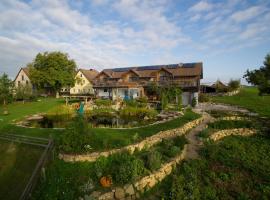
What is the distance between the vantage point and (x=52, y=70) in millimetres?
44000

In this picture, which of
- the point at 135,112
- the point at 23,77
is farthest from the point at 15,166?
the point at 23,77

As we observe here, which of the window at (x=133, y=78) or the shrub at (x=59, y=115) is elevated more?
the window at (x=133, y=78)

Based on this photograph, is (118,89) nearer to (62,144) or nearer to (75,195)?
(62,144)

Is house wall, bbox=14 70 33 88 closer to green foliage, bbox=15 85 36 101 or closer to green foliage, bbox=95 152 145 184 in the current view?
green foliage, bbox=15 85 36 101

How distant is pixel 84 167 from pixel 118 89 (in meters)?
28.1

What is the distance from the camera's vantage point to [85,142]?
37.9 feet

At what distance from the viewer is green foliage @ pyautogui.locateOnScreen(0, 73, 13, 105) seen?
103ft

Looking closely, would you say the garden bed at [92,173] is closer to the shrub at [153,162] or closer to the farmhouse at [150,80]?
the shrub at [153,162]

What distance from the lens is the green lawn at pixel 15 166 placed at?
35.0 ft

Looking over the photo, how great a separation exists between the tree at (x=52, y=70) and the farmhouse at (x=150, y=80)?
789 centimetres

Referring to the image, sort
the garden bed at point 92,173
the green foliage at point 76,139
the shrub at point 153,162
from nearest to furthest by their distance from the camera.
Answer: the garden bed at point 92,173 < the shrub at point 153,162 < the green foliage at point 76,139

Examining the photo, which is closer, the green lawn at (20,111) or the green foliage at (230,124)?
Result: the green foliage at (230,124)

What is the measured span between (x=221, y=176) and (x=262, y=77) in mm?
10188

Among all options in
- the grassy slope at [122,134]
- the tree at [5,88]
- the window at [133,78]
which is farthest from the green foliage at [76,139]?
the window at [133,78]
